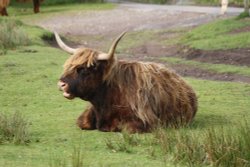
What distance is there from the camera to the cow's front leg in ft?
33.7

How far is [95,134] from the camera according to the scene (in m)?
9.85

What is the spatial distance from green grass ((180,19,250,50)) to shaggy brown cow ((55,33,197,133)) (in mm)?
12295

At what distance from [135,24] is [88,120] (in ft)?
78.0

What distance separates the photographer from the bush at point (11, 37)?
21.1 m

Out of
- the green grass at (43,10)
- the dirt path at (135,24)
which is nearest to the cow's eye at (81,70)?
the dirt path at (135,24)

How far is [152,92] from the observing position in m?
10.2

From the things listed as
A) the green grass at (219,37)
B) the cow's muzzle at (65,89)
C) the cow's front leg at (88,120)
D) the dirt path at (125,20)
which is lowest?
the dirt path at (125,20)

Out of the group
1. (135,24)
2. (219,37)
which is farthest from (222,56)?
(135,24)

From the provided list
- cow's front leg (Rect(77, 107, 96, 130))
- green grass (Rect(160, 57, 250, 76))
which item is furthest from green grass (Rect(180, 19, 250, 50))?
cow's front leg (Rect(77, 107, 96, 130))

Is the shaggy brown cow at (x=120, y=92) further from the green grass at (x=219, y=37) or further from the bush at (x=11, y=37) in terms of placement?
the green grass at (x=219, y=37)

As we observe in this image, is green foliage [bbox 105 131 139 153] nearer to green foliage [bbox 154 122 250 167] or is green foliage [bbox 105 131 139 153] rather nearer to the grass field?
the grass field

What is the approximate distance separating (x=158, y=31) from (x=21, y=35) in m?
9.23

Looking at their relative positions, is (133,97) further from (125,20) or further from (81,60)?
(125,20)

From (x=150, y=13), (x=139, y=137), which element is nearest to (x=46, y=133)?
(x=139, y=137)
